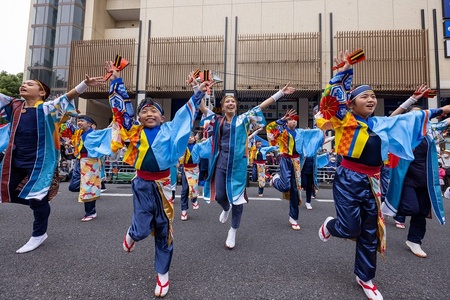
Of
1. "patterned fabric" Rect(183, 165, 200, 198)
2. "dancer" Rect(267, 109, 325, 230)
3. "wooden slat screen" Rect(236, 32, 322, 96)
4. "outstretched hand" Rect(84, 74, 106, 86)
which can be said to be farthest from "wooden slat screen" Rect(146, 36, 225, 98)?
"outstretched hand" Rect(84, 74, 106, 86)

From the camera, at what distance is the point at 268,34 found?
1459 cm

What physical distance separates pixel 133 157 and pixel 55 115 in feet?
3.95

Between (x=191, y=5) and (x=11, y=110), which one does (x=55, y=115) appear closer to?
(x=11, y=110)

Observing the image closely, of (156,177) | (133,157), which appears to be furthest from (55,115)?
(156,177)

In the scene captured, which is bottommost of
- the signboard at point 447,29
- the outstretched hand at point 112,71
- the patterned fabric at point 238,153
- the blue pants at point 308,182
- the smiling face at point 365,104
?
the blue pants at point 308,182

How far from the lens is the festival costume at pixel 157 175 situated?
7.18 feet

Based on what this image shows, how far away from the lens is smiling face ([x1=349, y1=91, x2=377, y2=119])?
2308mm

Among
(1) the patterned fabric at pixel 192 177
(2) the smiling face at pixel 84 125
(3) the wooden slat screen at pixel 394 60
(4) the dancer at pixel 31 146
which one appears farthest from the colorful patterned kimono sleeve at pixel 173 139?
(3) the wooden slat screen at pixel 394 60

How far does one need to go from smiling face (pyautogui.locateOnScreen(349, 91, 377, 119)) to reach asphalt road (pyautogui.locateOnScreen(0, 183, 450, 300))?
151 cm

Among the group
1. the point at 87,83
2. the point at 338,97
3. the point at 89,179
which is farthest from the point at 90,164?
the point at 338,97

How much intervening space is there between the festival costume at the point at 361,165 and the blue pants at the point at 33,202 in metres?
3.08

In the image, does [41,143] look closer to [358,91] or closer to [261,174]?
[358,91]

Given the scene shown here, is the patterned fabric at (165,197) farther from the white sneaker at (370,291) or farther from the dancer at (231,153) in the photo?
the white sneaker at (370,291)

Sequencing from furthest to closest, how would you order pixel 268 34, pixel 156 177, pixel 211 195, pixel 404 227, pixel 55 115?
pixel 268 34 < pixel 404 227 < pixel 211 195 < pixel 55 115 < pixel 156 177
